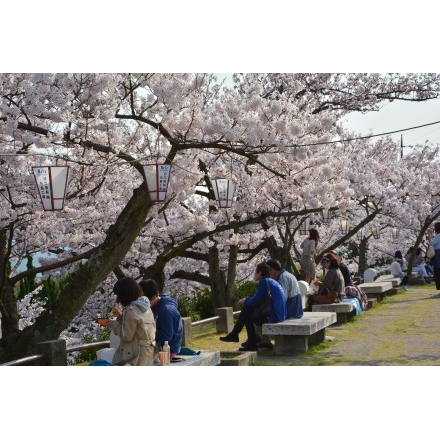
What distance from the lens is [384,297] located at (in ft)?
63.5

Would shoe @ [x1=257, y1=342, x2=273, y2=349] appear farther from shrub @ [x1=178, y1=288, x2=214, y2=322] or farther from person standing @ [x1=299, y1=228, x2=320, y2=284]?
shrub @ [x1=178, y1=288, x2=214, y2=322]

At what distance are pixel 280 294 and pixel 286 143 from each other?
2374 millimetres

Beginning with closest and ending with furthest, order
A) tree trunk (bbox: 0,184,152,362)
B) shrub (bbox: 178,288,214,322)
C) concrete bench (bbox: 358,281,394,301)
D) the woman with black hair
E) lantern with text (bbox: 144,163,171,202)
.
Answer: lantern with text (bbox: 144,163,171,202) → tree trunk (bbox: 0,184,152,362) → the woman with black hair → concrete bench (bbox: 358,281,394,301) → shrub (bbox: 178,288,214,322)

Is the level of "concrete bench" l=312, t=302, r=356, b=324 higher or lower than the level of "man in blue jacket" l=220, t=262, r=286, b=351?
lower

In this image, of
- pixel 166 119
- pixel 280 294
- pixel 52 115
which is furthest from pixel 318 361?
pixel 52 115

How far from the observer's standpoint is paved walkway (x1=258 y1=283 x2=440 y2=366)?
954 cm

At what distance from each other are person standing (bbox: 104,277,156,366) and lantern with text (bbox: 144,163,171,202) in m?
3.01

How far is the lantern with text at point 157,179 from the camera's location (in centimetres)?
969

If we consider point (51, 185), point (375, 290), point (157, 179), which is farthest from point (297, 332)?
point (375, 290)

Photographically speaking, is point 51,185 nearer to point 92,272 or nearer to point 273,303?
point 92,272

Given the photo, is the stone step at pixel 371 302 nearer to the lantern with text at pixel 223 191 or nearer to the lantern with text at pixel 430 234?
the lantern with text at pixel 223 191

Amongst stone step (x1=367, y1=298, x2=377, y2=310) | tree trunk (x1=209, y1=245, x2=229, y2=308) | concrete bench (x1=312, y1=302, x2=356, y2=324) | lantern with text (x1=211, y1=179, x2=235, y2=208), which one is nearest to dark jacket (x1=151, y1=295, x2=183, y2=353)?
lantern with text (x1=211, y1=179, x2=235, y2=208)

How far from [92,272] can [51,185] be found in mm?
1788

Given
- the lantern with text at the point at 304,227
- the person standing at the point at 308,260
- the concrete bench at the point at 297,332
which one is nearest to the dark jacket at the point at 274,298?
the concrete bench at the point at 297,332
